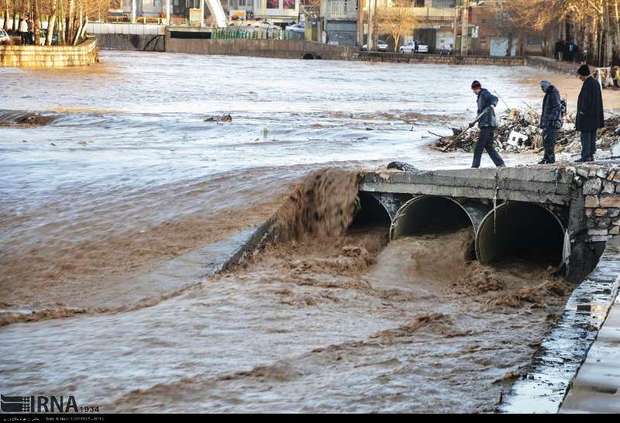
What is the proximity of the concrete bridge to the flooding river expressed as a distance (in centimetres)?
63

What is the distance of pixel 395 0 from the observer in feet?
408

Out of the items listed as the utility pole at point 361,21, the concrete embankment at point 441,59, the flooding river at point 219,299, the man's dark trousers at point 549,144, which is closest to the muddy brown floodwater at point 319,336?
the flooding river at point 219,299

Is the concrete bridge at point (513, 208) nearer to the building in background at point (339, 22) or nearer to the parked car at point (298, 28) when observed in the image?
the building in background at point (339, 22)

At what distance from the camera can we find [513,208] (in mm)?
17219

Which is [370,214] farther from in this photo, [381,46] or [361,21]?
[361,21]

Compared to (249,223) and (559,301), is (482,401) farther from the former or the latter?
(249,223)

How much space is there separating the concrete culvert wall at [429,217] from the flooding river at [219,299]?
51cm

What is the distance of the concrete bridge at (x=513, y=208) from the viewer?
50.9 ft

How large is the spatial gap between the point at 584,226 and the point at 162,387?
24.1ft

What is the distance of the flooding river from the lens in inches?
400

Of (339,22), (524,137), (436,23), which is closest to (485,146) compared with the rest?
(524,137)

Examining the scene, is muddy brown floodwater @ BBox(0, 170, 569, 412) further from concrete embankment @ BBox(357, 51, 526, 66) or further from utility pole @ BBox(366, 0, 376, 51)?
utility pole @ BBox(366, 0, 376, 51)

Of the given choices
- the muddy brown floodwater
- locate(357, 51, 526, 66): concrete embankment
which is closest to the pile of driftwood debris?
the muddy brown floodwater
